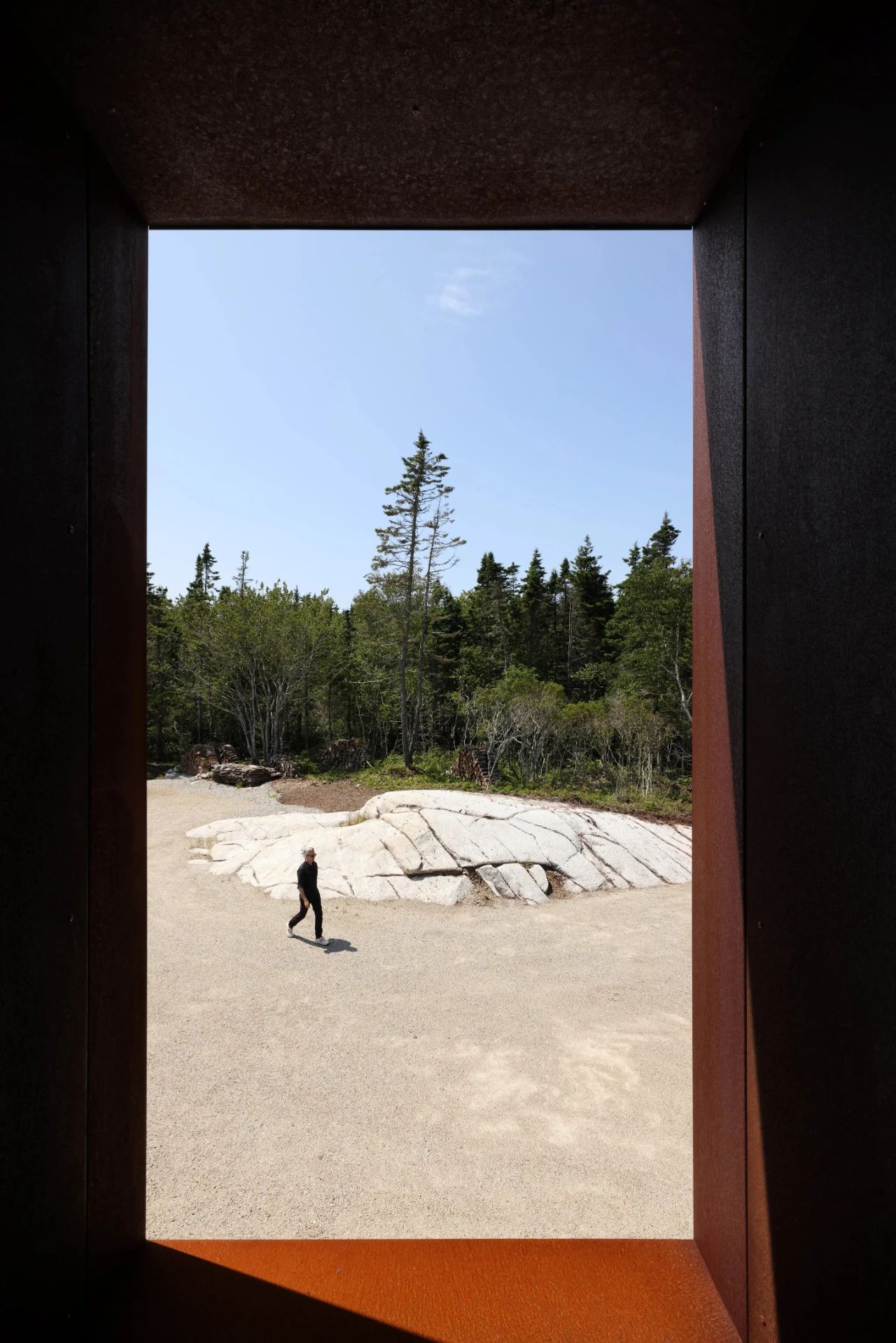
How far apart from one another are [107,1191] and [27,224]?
77.8 inches

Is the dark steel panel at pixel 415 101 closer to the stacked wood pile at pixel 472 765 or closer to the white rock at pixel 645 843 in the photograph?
the white rock at pixel 645 843

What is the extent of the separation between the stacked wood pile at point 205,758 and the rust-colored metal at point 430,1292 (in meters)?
18.2

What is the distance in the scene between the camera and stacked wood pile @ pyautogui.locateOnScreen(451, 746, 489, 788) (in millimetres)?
16984

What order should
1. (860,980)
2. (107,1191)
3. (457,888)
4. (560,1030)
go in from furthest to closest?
(457,888) → (560,1030) → (107,1191) → (860,980)

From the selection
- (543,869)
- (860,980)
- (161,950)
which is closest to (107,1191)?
(860,980)

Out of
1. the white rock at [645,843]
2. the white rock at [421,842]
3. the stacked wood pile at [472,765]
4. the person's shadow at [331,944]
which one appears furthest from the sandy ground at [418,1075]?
the stacked wood pile at [472,765]

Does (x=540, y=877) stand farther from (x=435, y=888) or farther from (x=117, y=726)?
(x=117, y=726)

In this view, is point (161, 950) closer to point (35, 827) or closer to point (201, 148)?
point (35, 827)

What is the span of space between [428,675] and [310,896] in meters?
16.3

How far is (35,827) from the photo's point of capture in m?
1.17

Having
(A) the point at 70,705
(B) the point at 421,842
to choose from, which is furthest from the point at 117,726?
(B) the point at 421,842

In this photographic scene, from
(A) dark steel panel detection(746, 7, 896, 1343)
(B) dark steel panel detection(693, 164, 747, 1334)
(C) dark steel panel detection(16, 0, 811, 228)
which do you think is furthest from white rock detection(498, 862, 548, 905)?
(C) dark steel panel detection(16, 0, 811, 228)

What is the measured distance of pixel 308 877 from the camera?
6.83 meters

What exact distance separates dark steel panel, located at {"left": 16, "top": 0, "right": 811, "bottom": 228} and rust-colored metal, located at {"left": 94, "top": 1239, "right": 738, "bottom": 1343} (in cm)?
255
